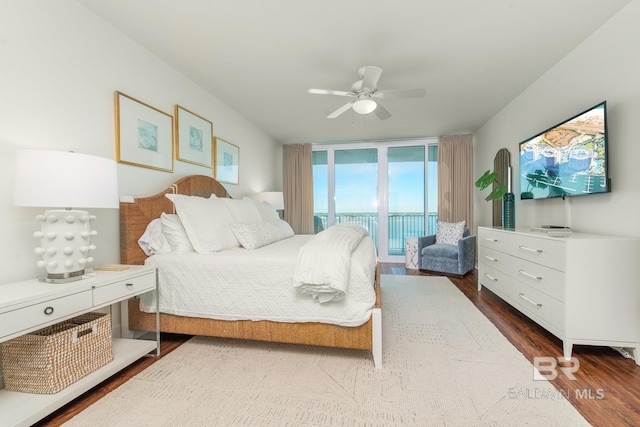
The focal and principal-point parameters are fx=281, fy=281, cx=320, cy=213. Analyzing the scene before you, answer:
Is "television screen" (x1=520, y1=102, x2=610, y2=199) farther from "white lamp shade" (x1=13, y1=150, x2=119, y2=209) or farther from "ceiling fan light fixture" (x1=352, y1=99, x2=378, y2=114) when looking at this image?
"white lamp shade" (x1=13, y1=150, x2=119, y2=209)

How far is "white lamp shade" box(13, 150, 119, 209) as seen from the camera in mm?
1392

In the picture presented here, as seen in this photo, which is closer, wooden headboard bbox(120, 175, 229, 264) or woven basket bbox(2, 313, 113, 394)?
woven basket bbox(2, 313, 113, 394)

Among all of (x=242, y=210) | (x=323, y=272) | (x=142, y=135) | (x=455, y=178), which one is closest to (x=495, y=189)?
(x=455, y=178)

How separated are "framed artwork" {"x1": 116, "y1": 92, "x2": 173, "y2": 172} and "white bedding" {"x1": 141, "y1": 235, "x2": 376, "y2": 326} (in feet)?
2.93

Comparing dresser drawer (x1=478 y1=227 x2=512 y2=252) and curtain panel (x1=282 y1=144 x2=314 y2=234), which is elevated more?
→ curtain panel (x1=282 y1=144 x2=314 y2=234)

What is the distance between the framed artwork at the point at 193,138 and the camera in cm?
288

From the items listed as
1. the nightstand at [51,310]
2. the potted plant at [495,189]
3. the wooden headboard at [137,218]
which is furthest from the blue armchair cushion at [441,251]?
the nightstand at [51,310]

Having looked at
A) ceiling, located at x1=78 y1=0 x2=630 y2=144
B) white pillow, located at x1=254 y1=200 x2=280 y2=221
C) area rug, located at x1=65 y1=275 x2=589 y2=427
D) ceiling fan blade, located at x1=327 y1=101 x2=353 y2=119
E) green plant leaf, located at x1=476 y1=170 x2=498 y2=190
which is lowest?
area rug, located at x1=65 y1=275 x2=589 y2=427

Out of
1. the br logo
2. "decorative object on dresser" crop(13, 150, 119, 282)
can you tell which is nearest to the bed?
"decorative object on dresser" crop(13, 150, 119, 282)

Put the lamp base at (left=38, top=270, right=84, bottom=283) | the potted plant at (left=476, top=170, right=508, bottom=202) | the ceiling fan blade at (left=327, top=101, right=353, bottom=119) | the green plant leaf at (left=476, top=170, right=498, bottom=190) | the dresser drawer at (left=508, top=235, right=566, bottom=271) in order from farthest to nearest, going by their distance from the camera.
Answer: the green plant leaf at (left=476, top=170, right=498, bottom=190)
the potted plant at (left=476, top=170, right=508, bottom=202)
the ceiling fan blade at (left=327, top=101, right=353, bottom=119)
the dresser drawer at (left=508, top=235, right=566, bottom=271)
the lamp base at (left=38, top=270, right=84, bottom=283)

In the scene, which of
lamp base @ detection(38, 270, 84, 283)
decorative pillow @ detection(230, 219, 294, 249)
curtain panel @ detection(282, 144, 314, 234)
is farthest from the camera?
curtain panel @ detection(282, 144, 314, 234)

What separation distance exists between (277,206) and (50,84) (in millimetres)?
3051

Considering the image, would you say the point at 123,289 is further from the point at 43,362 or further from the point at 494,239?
the point at 494,239

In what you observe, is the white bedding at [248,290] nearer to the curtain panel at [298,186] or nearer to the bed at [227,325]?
the bed at [227,325]
